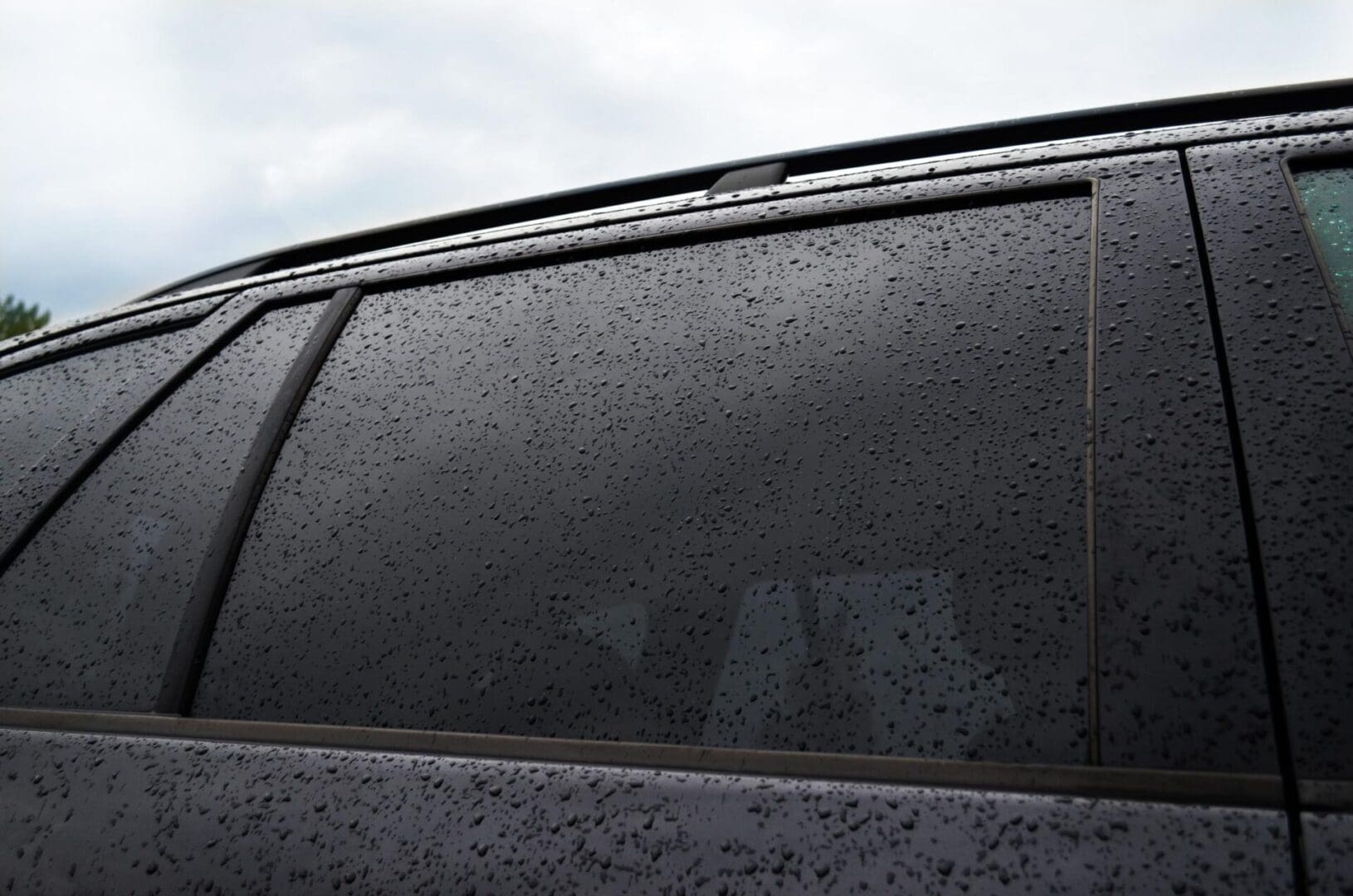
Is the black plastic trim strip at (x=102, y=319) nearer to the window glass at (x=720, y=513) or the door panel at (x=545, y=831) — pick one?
the window glass at (x=720, y=513)

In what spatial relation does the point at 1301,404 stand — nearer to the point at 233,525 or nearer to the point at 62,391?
the point at 233,525

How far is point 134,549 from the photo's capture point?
1.49 m

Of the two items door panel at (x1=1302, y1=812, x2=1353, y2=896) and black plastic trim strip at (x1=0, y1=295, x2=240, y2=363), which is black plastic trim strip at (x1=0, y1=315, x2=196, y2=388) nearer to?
black plastic trim strip at (x1=0, y1=295, x2=240, y2=363)

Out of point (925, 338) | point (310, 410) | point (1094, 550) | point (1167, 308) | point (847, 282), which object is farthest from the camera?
point (310, 410)

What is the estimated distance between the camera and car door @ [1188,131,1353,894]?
2.48 ft

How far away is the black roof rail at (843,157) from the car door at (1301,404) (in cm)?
20

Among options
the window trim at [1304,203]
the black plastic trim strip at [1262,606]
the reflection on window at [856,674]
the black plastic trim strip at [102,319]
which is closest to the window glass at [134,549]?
the black plastic trim strip at [102,319]

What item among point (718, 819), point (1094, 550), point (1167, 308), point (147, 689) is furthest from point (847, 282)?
point (147, 689)

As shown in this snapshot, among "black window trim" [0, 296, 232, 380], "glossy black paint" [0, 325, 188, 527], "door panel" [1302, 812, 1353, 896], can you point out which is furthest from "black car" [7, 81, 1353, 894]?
"black window trim" [0, 296, 232, 380]

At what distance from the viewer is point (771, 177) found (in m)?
1.58

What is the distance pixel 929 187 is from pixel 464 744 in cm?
82

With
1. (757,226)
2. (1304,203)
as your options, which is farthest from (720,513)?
(1304,203)

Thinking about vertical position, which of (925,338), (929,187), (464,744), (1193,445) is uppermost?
(929,187)

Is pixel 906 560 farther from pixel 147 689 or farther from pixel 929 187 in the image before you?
pixel 147 689
